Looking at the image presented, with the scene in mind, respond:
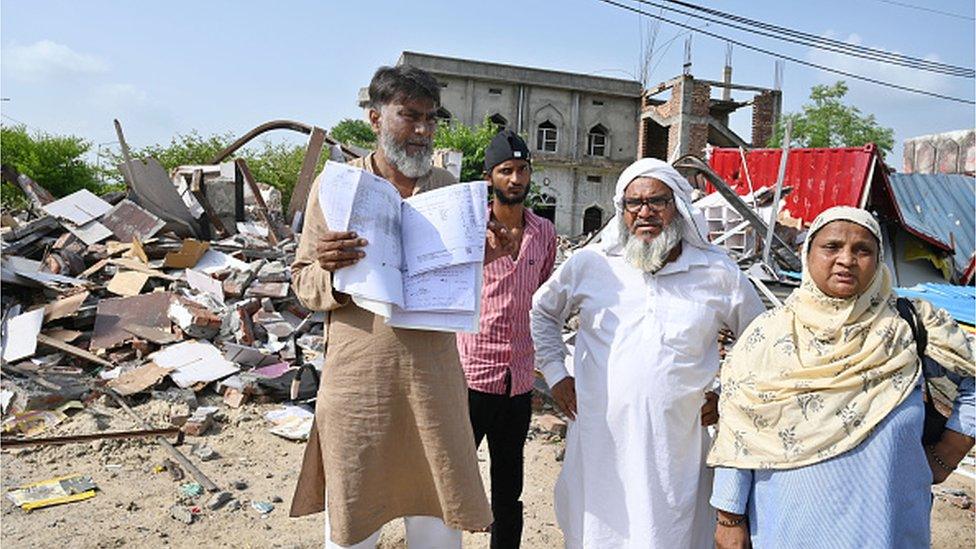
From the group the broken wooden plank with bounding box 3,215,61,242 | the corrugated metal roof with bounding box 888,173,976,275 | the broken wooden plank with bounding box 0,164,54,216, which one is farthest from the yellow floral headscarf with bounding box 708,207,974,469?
the broken wooden plank with bounding box 0,164,54,216

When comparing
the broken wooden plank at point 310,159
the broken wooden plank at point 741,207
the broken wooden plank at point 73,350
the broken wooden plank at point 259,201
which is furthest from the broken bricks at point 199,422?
the broken wooden plank at point 741,207

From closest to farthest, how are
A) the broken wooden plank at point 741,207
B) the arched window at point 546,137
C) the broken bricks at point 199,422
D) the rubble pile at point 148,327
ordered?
the broken bricks at point 199,422 → the rubble pile at point 148,327 → the broken wooden plank at point 741,207 → the arched window at point 546,137

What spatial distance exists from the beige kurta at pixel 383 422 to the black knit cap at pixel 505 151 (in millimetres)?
999

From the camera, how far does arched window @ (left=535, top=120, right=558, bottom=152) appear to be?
2961 cm

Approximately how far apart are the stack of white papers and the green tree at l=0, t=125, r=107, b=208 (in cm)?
2530

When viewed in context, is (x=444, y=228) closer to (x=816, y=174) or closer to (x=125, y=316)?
(x=125, y=316)

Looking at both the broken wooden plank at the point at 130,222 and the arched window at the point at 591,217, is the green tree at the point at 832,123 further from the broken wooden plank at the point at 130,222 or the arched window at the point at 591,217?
the broken wooden plank at the point at 130,222

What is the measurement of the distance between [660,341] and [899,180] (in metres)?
11.0

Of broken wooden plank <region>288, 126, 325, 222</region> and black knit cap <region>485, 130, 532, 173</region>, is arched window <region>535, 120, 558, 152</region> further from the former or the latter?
black knit cap <region>485, 130, 532, 173</region>

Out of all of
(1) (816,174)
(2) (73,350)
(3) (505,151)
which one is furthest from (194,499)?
(1) (816,174)

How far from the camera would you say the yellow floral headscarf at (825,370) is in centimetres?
169

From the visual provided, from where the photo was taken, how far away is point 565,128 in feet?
97.9

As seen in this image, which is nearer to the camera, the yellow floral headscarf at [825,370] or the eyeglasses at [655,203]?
the yellow floral headscarf at [825,370]

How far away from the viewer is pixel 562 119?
2980cm
